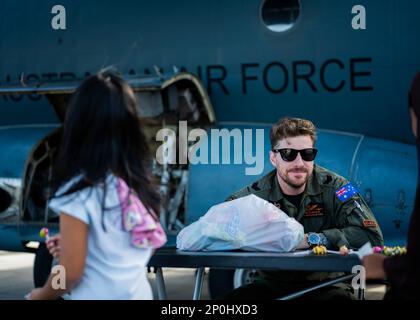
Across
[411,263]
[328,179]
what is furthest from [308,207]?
[411,263]

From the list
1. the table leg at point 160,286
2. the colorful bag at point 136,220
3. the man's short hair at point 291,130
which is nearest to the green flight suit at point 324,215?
the man's short hair at point 291,130

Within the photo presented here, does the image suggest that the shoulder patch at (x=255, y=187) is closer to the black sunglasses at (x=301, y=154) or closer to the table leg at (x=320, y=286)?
the black sunglasses at (x=301, y=154)

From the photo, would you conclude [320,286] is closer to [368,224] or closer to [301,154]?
[368,224]

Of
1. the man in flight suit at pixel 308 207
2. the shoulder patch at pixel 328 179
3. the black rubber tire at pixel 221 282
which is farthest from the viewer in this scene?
the black rubber tire at pixel 221 282

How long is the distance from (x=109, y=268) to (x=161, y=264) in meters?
1.23

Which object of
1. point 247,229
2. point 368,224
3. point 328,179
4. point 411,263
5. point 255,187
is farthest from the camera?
point 255,187

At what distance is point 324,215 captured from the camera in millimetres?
4230

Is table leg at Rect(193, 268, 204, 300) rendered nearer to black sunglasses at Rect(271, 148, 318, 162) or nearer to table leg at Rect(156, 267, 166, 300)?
table leg at Rect(156, 267, 166, 300)

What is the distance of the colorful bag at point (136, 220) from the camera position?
8.11ft

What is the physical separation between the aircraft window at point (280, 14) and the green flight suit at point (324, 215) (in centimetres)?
316

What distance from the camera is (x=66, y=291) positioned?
250cm

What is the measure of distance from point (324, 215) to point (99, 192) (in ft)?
6.78
